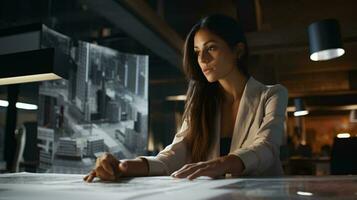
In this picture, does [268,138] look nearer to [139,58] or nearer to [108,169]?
[108,169]

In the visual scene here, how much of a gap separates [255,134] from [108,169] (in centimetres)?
52

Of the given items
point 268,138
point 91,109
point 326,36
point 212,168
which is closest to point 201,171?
point 212,168

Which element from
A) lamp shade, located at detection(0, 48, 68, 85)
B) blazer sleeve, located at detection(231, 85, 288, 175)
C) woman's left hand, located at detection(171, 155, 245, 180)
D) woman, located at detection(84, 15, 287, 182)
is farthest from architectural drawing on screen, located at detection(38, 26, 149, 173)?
woman's left hand, located at detection(171, 155, 245, 180)

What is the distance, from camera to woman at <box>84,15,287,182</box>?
1.07 metres

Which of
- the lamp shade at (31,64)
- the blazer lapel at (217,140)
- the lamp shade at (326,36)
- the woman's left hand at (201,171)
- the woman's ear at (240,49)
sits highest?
the lamp shade at (326,36)

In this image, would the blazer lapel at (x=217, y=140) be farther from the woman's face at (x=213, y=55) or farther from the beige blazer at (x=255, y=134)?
the woman's face at (x=213, y=55)

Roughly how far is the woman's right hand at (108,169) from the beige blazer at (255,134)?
14 cm

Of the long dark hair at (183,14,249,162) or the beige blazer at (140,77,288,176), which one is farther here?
the long dark hair at (183,14,249,162)

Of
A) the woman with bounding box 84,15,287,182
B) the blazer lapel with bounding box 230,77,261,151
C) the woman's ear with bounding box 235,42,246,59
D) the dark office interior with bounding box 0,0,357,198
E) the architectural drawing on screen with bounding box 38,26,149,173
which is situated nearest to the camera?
the woman with bounding box 84,15,287,182

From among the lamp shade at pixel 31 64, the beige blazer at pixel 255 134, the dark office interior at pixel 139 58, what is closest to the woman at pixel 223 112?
the beige blazer at pixel 255 134

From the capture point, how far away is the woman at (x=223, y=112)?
107cm

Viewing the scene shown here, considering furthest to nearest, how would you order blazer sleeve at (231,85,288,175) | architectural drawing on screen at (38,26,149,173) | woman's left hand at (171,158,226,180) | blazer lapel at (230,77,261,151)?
1. architectural drawing on screen at (38,26,149,173)
2. blazer lapel at (230,77,261,151)
3. blazer sleeve at (231,85,288,175)
4. woman's left hand at (171,158,226,180)

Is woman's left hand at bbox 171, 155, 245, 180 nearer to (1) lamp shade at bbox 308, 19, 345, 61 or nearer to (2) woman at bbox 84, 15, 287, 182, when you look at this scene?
(2) woman at bbox 84, 15, 287, 182

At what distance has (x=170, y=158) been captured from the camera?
3.85 feet
